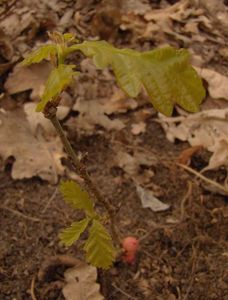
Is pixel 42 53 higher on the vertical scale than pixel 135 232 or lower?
higher

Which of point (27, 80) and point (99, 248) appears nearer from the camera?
point (99, 248)

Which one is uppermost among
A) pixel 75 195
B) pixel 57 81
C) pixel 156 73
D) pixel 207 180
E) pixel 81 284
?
pixel 57 81

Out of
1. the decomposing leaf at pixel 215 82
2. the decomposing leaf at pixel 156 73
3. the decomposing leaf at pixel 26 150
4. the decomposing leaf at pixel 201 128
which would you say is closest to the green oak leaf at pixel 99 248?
the decomposing leaf at pixel 156 73

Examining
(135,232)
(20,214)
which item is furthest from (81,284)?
(20,214)

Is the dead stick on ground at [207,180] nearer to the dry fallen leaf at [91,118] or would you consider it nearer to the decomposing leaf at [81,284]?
the dry fallen leaf at [91,118]

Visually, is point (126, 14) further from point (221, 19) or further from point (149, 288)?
point (149, 288)

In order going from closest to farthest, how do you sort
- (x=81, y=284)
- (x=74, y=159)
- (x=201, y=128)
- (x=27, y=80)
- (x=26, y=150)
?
(x=74, y=159), (x=81, y=284), (x=26, y=150), (x=201, y=128), (x=27, y=80)

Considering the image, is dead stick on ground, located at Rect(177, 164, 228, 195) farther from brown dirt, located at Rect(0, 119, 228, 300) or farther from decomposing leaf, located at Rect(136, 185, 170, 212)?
decomposing leaf, located at Rect(136, 185, 170, 212)

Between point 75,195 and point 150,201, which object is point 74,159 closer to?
point 75,195
